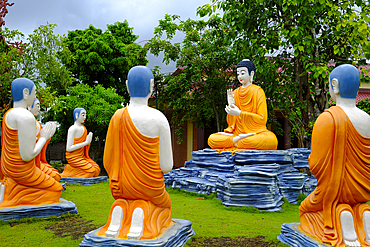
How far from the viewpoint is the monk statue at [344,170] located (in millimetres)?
3367

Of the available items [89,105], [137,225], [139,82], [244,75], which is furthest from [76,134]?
[137,225]

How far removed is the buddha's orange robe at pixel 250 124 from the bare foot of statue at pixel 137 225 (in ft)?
13.9

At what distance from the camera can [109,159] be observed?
3.62m

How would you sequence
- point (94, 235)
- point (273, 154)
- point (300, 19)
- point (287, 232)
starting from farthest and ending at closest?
1. point (300, 19)
2. point (273, 154)
3. point (287, 232)
4. point (94, 235)

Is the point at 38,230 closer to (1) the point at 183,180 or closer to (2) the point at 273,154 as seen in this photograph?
(1) the point at 183,180

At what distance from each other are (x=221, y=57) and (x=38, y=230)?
8750 mm

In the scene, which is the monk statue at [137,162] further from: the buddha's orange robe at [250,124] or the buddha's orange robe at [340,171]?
the buddha's orange robe at [250,124]

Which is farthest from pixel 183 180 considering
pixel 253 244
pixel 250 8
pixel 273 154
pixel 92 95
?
pixel 92 95

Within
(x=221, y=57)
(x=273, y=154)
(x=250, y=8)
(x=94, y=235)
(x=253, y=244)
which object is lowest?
(x=253, y=244)

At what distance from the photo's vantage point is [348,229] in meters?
3.31

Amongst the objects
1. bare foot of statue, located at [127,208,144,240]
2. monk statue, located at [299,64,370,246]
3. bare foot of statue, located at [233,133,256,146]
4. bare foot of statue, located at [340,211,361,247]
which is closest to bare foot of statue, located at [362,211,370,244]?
monk statue, located at [299,64,370,246]

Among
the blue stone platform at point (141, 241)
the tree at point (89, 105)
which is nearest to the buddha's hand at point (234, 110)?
the blue stone platform at point (141, 241)

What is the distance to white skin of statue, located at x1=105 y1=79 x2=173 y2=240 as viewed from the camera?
336 cm

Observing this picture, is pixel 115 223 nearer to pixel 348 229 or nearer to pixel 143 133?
pixel 143 133
